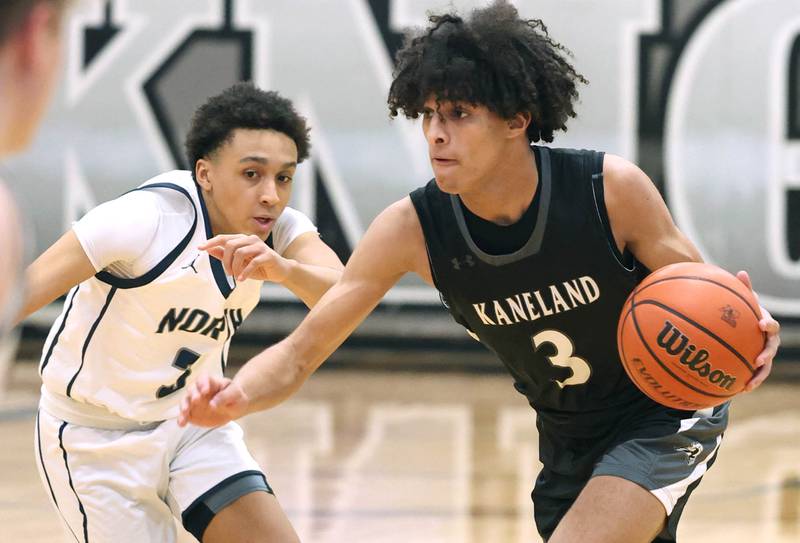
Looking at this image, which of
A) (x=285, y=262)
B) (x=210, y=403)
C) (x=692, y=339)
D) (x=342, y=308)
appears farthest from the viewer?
(x=285, y=262)

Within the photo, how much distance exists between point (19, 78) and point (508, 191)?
8.13 feet

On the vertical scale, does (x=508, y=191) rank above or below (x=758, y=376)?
above

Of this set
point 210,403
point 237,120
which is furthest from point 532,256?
point 237,120

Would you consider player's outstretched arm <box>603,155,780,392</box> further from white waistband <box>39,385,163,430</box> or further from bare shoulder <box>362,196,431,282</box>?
white waistband <box>39,385,163,430</box>

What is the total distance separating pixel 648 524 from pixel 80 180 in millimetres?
8962

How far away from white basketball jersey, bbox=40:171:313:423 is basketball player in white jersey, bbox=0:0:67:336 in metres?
2.63

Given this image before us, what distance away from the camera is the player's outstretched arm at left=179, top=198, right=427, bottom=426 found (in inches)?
138

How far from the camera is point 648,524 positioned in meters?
3.43

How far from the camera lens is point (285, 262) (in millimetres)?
3771

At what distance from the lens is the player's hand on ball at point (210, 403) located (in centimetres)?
322

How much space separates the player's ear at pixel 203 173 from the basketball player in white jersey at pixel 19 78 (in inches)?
112

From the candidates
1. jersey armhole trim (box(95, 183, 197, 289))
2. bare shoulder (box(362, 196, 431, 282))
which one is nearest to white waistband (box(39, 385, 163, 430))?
jersey armhole trim (box(95, 183, 197, 289))

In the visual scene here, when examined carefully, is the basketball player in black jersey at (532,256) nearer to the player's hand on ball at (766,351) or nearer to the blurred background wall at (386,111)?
the player's hand on ball at (766,351)

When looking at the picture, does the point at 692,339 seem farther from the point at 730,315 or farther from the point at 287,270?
the point at 287,270
